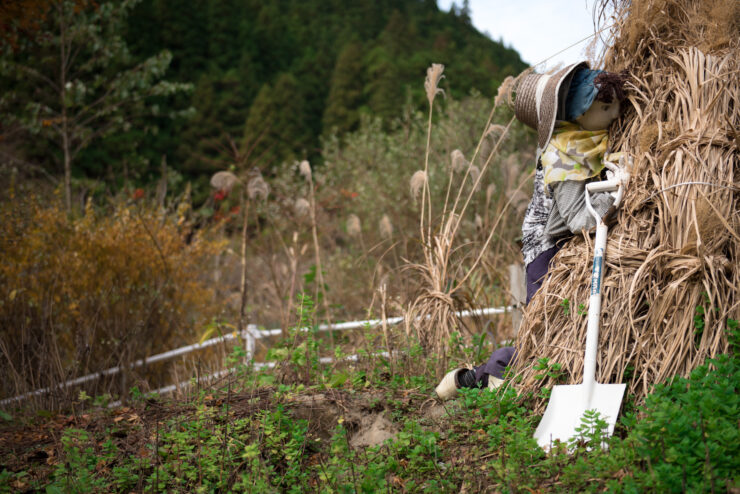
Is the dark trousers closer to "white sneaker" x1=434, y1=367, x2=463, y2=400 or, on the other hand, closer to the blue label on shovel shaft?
"white sneaker" x1=434, y1=367, x2=463, y2=400

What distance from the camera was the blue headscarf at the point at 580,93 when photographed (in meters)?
3.19

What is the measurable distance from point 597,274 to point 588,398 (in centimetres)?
57

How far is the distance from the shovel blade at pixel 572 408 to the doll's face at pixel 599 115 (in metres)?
1.35

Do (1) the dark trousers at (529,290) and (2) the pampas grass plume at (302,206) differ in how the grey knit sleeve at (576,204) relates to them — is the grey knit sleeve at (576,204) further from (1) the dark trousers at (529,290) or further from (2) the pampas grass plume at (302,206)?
(2) the pampas grass plume at (302,206)

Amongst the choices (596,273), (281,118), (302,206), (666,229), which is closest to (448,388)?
(596,273)

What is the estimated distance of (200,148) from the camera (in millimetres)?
19109

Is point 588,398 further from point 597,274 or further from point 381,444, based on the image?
point 381,444

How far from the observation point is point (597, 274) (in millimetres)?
2945

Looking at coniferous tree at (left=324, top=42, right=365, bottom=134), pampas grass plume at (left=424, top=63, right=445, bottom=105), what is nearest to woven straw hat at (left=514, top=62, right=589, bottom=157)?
pampas grass plume at (left=424, top=63, right=445, bottom=105)

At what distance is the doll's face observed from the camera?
3256 millimetres

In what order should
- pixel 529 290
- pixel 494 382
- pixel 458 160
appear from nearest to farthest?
pixel 494 382
pixel 529 290
pixel 458 160

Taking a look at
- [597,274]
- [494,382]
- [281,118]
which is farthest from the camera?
[281,118]

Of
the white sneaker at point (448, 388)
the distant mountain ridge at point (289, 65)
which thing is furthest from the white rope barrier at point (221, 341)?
the distant mountain ridge at point (289, 65)

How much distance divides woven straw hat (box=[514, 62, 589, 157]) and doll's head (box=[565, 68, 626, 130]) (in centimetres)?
4
